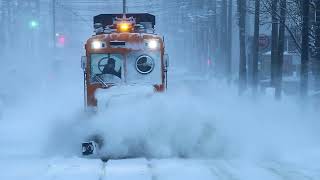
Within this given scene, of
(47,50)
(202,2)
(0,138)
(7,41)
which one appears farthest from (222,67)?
(0,138)

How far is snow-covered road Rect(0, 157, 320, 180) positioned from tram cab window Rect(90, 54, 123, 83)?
2.29m

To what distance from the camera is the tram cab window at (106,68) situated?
55.3ft

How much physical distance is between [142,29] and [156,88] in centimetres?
182

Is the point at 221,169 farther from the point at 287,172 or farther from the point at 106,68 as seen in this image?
the point at 106,68

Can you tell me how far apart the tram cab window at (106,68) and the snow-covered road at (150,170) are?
2.29 metres

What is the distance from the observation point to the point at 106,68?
55.6 ft

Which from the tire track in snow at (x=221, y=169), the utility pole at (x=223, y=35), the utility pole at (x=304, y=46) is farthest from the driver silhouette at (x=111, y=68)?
the utility pole at (x=223, y=35)

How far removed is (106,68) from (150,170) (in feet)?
13.1

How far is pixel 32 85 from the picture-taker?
169ft

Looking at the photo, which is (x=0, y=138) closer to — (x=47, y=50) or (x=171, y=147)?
(x=171, y=147)

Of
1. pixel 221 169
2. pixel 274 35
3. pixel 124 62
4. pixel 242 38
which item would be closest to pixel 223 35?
pixel 242 38

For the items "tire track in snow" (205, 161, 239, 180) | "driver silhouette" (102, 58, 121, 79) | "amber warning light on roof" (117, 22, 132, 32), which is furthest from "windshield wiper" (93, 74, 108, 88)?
"tire track in snow" (205, 161, 239, 180)

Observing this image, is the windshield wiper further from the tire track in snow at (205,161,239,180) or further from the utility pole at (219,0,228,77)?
the utility pole at (219,0,228,77)

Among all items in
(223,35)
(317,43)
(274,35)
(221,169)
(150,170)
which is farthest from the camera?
(223,35)
